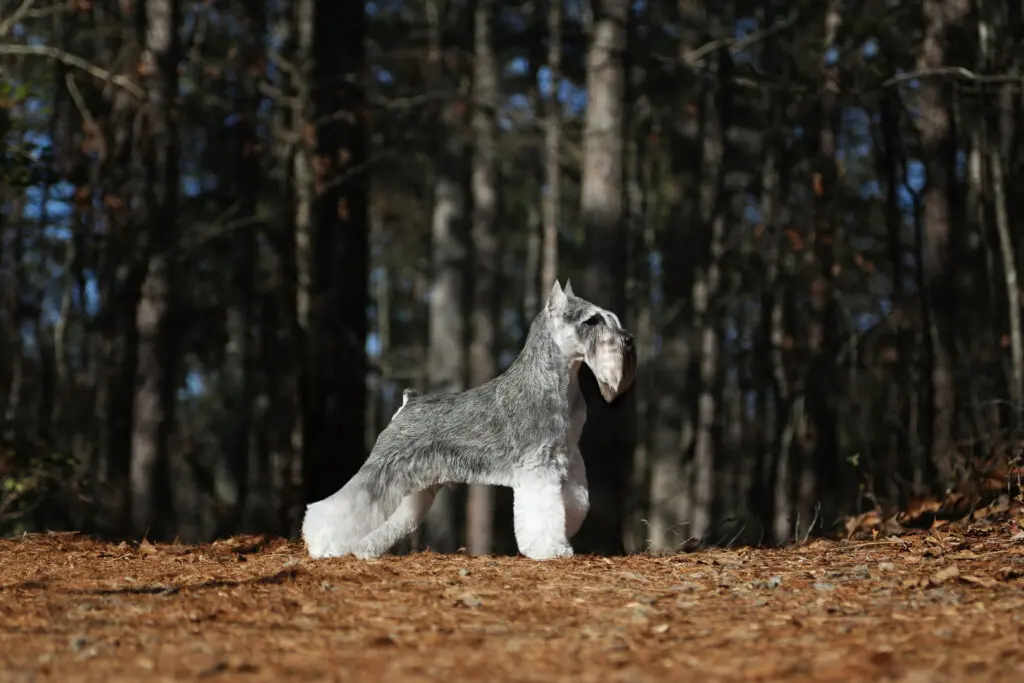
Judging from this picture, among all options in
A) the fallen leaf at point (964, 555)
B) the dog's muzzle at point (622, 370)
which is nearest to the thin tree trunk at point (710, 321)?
the fallen leaf at point (964, 555)

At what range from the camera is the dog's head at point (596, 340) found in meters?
8.41

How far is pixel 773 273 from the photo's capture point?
79.9 ft

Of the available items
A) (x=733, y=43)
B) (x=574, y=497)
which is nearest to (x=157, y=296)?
(x=574, y=497)

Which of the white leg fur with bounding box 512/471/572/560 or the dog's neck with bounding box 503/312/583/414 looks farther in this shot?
the dog's neck with bounding box 503/312/583/414

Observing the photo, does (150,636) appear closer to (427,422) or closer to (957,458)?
(427,422)

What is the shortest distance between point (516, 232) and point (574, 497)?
95.7 feet

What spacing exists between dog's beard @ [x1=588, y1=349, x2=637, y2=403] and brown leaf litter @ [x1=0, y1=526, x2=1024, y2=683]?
1.20m

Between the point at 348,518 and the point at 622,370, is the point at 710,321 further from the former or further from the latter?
the point at 348,518

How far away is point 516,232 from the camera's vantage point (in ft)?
123

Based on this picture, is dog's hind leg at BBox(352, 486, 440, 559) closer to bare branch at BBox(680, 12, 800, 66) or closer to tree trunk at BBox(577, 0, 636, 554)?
tree trunk at BBox(577, 0, 636, 554)

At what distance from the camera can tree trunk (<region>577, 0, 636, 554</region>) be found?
1211 centimetres

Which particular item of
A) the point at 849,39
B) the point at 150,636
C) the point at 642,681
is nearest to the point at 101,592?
the point at 150,636

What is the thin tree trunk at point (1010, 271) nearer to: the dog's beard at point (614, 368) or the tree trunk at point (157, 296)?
the dog's beard at point (614, 368)

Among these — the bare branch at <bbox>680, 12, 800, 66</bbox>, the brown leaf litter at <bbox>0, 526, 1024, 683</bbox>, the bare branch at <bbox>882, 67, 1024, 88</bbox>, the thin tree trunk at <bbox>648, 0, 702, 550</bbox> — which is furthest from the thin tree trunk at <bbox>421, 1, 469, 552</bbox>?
the brown leaf litter at <bbox>0, 526, 1024, 683</bbox>
